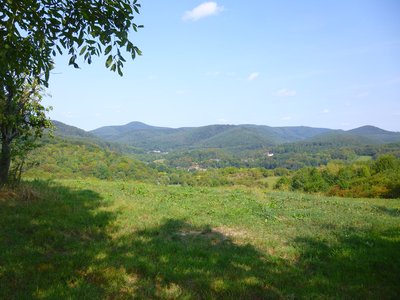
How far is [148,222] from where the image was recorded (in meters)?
12.2

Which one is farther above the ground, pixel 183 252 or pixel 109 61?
pixel 109 61

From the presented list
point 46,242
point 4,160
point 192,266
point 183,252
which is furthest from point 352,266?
point 4,160

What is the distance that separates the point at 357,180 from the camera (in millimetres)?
62219

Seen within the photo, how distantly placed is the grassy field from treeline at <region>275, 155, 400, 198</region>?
32.6 metres

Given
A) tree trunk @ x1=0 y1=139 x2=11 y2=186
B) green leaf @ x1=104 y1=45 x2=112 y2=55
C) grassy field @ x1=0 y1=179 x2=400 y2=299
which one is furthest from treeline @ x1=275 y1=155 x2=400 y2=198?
green leaf @ x1=104 y1=45 x2=112 y2=55

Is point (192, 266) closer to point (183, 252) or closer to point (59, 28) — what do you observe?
point (183, 252)

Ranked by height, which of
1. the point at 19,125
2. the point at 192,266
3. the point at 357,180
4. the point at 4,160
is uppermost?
the point at 19,125

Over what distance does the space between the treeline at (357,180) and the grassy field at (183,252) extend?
3257 cm

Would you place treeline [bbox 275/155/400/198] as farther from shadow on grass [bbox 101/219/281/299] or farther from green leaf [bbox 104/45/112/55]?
green leaf [bbox 104/45/112/55]

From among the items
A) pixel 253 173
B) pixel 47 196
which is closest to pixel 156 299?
pixel 47 196

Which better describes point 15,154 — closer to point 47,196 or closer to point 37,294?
point 47,196

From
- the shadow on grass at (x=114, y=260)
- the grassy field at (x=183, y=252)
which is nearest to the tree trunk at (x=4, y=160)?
the grassy field at (x=183, y=252)

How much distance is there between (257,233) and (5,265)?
8.29 metres

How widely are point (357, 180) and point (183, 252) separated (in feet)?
207
